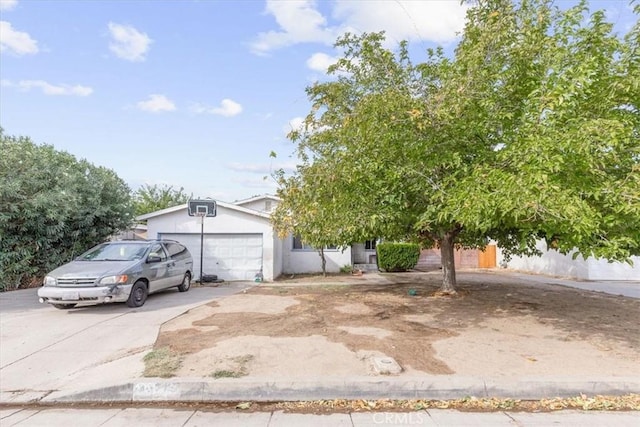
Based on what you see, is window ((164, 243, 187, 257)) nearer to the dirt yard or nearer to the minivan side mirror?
the minivan side mirror

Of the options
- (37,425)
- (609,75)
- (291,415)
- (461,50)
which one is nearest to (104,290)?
(37,425)

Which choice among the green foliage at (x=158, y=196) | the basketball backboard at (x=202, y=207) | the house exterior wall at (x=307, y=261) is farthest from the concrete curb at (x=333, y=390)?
the green foliage at (x=158, y=196)

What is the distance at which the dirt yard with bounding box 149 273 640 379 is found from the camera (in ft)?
15.4

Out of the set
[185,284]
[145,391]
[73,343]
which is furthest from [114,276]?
[145,391]

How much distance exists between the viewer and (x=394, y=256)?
59.0ft

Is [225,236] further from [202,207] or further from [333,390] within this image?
[333,390]

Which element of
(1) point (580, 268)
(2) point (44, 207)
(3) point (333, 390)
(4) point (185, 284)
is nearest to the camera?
(3) point (333, 390)

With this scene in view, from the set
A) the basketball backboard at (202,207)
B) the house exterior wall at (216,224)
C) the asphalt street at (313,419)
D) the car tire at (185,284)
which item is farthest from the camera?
the house exterior wall at (216,224)

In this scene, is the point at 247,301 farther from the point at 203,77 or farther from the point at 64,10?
the point at 64,10

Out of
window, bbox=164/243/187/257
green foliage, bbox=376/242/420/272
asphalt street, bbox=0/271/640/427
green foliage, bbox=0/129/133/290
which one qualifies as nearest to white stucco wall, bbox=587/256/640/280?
green foliage, bbox=376/242/420/272

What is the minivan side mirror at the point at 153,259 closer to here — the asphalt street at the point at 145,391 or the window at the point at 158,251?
the window at the point at 158,251

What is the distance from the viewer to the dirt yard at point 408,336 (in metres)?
4.69

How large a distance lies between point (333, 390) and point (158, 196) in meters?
29.4

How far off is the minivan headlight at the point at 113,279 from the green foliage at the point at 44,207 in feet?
15.9
